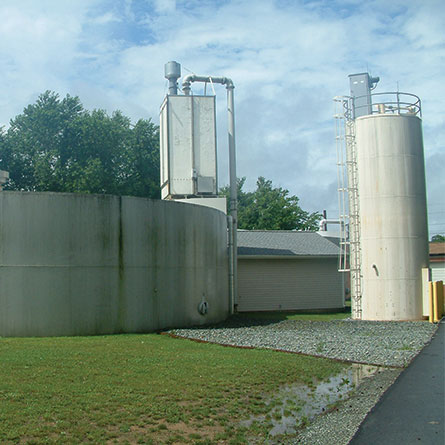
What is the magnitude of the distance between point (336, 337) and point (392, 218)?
7.55m

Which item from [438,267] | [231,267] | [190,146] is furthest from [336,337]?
[438,267]

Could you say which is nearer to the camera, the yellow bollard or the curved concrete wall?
the curved concrete wall

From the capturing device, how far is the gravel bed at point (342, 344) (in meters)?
7.71

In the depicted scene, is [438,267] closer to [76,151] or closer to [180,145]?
[180,145]

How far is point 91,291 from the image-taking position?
1636cm

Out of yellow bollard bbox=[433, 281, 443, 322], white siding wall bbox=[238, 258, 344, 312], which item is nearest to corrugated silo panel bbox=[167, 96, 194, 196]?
white siding wall bbox=[238, 258, 344, 312]

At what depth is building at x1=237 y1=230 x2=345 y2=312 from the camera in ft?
88.3

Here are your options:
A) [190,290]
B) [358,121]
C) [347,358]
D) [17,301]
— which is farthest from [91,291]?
[358,121]

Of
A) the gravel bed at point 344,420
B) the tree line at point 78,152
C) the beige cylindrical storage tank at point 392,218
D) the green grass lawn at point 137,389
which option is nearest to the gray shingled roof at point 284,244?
the beige cylindrical storage tank at point 392,218

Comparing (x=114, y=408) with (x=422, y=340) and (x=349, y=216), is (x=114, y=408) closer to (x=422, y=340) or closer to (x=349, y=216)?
(x=422, y=340)

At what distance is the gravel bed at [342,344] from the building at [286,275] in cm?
558

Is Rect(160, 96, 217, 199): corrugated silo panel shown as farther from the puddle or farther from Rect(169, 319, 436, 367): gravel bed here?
the puddle

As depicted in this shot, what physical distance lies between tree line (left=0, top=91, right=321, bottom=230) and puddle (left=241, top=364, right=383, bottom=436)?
36907 mm

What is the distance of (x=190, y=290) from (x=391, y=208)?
28.6ft
